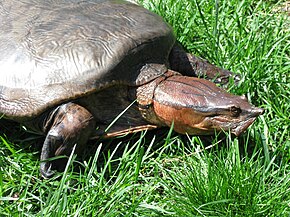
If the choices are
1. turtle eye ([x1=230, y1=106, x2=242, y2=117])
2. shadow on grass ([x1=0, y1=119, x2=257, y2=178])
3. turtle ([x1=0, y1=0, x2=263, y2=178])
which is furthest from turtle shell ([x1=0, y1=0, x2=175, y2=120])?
turtle eye ([x1=230, y1=106, x2=242, y2=117])

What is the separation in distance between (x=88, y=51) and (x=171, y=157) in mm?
702

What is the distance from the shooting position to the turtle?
298cm

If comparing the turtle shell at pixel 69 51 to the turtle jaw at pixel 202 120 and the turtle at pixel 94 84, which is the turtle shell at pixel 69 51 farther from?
the turtle jaw at pixel 202 120

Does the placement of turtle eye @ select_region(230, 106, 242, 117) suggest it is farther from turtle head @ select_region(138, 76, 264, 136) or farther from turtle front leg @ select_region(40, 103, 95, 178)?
turtle front leg @ select_region(40, 103, 95, 178)

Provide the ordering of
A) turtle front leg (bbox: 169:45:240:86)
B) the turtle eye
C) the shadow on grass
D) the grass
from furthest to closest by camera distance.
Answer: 1. turtle front leg (bbox: 169:45:240:86)
2. the shadow on grass
3. the turtle eye
4. the grass

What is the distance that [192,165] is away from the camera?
297 centimetres

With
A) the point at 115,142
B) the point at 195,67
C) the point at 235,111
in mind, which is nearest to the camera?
the point at 235,111

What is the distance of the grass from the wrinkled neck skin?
0.09 metres

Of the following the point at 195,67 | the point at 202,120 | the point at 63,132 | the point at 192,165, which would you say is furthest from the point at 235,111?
the point at 63,132

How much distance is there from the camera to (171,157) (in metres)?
3.17

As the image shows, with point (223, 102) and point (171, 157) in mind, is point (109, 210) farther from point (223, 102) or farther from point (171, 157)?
point (223, 102)

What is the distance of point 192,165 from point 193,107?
288 millimetres

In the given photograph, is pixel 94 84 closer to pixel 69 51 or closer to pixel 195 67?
pixel 69 51

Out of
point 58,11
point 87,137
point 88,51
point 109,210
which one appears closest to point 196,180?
point 109,210
